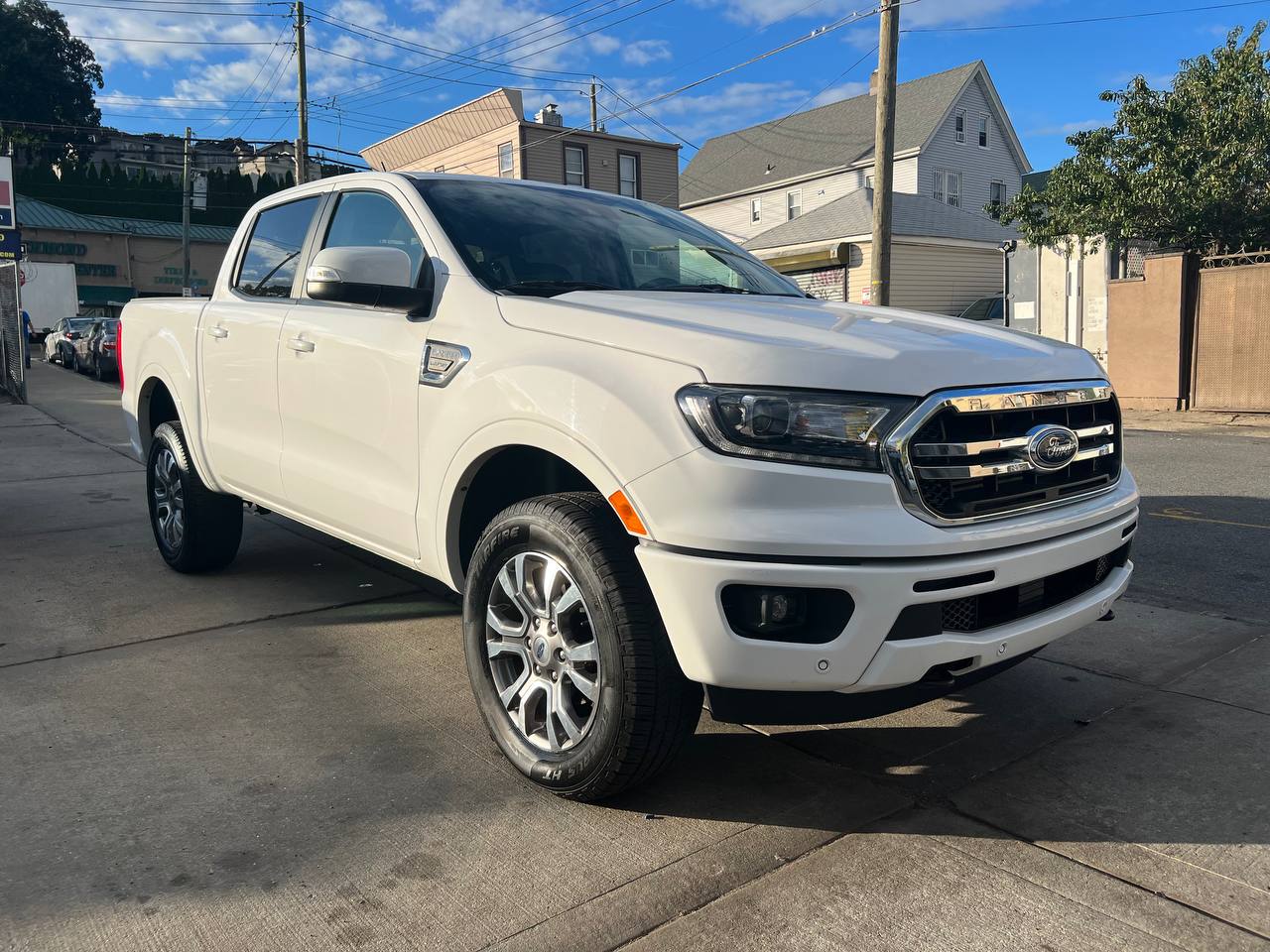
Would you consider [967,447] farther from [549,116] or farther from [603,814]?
[549,116]

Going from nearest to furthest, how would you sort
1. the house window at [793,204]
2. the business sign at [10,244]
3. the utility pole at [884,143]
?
the utility pole at [884,143]
the business sign at [10,244]
the house window at [793,204]

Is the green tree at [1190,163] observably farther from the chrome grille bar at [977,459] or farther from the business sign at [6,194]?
the business sign at [6,194]

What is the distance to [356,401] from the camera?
389 centimetres

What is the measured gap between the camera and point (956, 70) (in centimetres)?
3616

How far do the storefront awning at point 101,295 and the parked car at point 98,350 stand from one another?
24950mm

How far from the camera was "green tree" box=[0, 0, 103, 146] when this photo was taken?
68750 mm

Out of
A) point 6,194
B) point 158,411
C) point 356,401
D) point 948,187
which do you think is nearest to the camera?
point 356,401

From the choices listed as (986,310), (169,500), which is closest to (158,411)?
(169,500)

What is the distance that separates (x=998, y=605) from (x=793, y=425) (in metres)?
0.79

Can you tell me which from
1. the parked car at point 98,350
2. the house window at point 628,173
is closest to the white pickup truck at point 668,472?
the parked car at point 98,350

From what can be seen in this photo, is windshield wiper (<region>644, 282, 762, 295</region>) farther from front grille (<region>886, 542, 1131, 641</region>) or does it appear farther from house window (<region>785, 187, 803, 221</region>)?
house window (<region>785, 187, 803, 221</region>)

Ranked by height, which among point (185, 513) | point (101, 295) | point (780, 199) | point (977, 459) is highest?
point (780, 199)

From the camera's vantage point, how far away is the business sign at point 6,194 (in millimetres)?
17766

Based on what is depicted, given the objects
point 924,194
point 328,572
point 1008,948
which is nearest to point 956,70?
point 924,194
